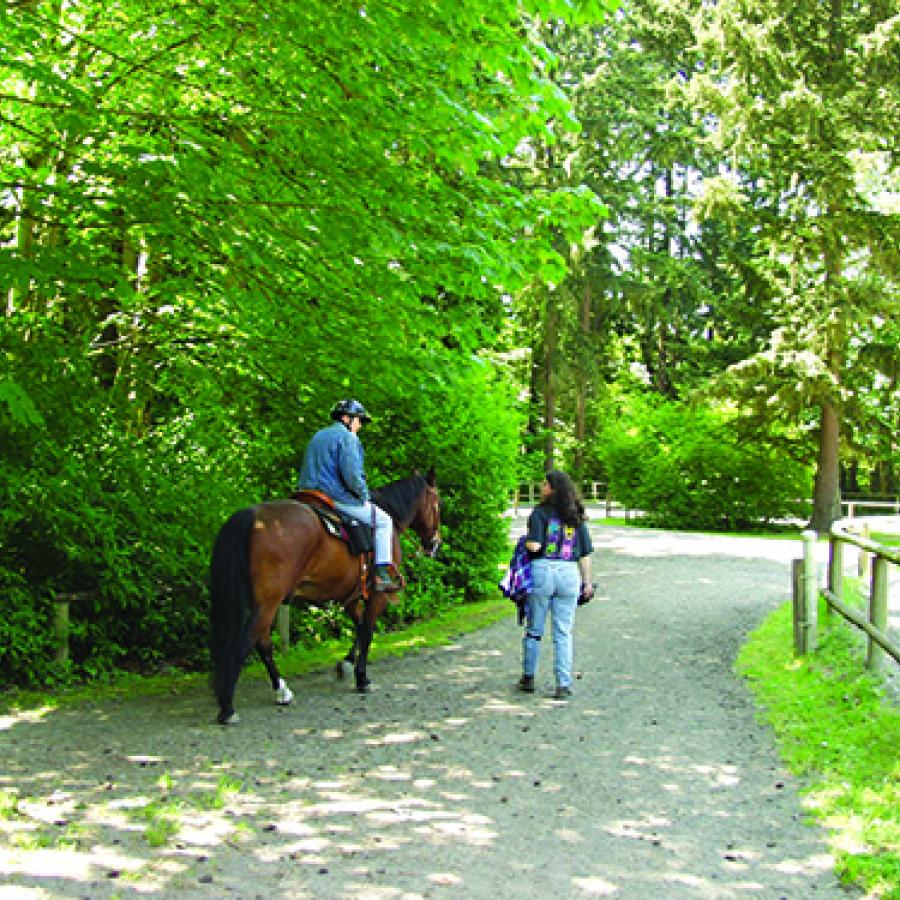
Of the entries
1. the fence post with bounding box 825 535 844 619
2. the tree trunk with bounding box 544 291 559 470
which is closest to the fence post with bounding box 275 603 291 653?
the fence post with bounding box 825 535 844 619

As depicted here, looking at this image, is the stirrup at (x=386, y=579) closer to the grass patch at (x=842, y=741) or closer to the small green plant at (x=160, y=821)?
the grass patch at (x=842, y=741)

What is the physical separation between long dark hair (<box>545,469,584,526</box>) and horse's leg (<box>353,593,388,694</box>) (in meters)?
1.75

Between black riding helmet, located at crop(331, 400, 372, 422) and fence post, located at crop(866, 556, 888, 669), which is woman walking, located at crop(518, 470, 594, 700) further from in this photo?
fence post, located at crop(866, 556, 888, 669)

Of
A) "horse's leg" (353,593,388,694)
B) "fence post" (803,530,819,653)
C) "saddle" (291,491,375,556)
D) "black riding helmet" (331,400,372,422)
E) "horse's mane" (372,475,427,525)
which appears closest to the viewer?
"saddle" (291,491,375,556)

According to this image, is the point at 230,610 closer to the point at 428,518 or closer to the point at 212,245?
the point at 428,518

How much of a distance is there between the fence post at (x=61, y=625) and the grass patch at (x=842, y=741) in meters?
5.75

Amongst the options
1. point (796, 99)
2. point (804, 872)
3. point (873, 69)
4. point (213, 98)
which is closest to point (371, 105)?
point (213, 98)

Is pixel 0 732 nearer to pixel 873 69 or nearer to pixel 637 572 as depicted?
pixel 637 572

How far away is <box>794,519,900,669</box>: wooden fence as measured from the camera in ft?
26.5

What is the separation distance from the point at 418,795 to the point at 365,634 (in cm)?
309

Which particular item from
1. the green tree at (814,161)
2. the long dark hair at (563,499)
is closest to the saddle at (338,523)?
the long dark hair at (563,499)

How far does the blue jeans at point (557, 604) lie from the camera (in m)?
8.36

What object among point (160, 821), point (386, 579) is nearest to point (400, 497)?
point (386, 579)

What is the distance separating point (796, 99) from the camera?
25.5 metres
